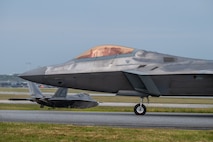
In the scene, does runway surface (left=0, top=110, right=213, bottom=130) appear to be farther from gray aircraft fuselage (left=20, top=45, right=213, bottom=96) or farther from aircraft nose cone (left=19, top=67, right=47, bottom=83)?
aircraft nose cone (left=19, top=67, right=47, bottom=83)

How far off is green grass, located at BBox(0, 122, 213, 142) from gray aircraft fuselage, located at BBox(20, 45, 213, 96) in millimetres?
6882

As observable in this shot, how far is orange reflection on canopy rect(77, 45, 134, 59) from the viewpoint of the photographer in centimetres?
1838

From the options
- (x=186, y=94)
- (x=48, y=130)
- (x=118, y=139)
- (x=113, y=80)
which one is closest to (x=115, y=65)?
(x=113, y=80)

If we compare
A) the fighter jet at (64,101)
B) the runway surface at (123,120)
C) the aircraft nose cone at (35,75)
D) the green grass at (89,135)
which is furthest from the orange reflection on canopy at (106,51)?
the fighter jet at (64,101)

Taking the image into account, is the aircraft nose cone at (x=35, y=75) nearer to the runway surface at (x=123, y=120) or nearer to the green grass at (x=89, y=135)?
the runway surface at (x=123, y=120)

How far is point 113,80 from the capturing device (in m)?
18.0

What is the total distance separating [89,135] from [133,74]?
8.00 meters

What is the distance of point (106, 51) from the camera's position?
18.4 metres

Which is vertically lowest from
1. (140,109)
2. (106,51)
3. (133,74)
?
(140,109)

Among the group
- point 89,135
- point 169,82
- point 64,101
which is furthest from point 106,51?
point 64,101

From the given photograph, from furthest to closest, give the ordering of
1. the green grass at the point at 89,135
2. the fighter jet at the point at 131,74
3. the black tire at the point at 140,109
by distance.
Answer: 1. the black tire at the point at 140,109
2. the fighter jet at the point at 131,74
3. the green grass at the point at 89,135

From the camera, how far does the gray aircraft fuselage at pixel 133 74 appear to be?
57.2 ft

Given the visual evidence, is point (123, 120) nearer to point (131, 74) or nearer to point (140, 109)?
point (131, 74)

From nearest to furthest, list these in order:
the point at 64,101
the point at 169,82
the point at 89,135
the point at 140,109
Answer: the point at 89,135
the point at 169,82
the point at 140,109
the point at 64,101
